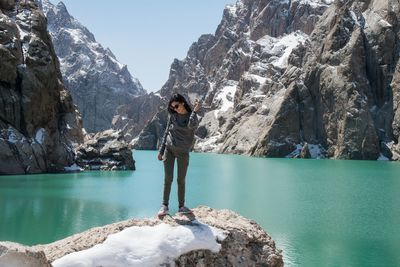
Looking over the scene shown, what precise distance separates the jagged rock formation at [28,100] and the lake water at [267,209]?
279 inches

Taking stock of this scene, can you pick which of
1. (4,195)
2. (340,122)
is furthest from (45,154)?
(340,122)

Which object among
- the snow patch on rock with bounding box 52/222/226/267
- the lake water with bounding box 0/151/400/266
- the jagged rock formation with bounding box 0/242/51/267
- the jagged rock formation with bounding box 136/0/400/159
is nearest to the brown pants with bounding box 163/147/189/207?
the snow patch on rock with bounding box 52/222/226/267

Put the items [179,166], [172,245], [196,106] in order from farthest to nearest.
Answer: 1. [179,166]
2. [196,106]
3. [172,245]

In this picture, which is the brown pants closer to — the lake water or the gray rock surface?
the gray rock surface

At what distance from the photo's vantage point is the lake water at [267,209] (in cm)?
2695

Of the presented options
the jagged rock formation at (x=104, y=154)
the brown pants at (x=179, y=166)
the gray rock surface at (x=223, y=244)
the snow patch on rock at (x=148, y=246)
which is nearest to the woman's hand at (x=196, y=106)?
the brown pants at (x=179, y=166)

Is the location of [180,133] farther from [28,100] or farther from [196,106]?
[28,100]

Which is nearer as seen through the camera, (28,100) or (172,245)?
(172,245)

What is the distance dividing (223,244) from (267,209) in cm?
3146

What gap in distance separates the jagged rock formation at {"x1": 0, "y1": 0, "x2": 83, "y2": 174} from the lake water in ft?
23.2

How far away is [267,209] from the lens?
41.3 m

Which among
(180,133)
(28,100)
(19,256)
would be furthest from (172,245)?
(28,100)

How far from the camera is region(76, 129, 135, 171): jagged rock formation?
9038 centimetres

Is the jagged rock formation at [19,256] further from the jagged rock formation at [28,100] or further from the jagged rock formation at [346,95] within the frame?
the jagged rock formation at [346,95]
